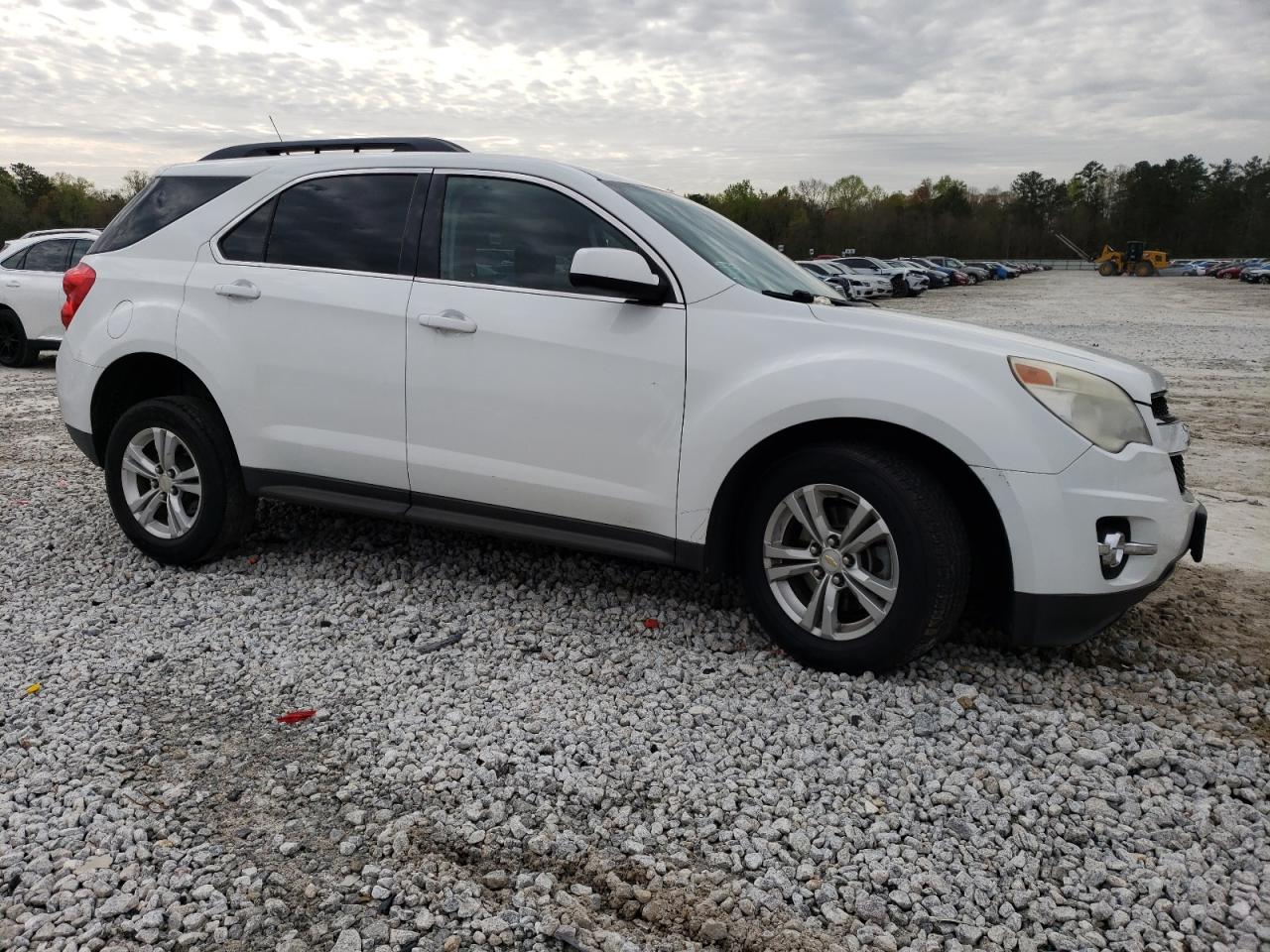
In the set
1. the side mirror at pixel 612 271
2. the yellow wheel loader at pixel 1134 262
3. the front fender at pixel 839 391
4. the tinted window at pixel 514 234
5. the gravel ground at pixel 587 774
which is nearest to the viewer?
the gravel ground at pixel 587 774

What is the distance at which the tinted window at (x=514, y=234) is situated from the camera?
4090mm

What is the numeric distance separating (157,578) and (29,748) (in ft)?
5.56

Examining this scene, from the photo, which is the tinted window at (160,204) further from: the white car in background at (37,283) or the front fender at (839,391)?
the white car in background at (37,283)

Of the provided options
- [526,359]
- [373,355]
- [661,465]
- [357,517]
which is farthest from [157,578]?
[661,465]

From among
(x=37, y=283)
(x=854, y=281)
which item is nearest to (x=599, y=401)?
(x=37, y=283)

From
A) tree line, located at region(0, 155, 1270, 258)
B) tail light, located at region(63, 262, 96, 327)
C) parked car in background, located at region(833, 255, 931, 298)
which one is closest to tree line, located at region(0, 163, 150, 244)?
tree line, located at region(0, 155, 1270, 258)

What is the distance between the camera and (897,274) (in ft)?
132

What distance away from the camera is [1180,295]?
4372 cm

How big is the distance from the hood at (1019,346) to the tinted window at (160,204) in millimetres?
3047

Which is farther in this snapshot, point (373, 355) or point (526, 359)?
point (373, 355)

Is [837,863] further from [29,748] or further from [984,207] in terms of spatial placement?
[984,207]

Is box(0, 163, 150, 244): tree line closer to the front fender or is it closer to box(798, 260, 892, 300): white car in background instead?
box(798, 260, 892, 300): white car in background

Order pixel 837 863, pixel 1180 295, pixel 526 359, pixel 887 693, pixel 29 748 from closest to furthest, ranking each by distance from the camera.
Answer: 1. pixel 837 863
2. pixel 29 748
3. pixel 887 693
4. pixel 526 359
5. pixel 1180 295

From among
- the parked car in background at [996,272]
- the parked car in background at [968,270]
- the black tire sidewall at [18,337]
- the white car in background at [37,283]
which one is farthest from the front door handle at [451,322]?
the parked car in background at [996,272]
